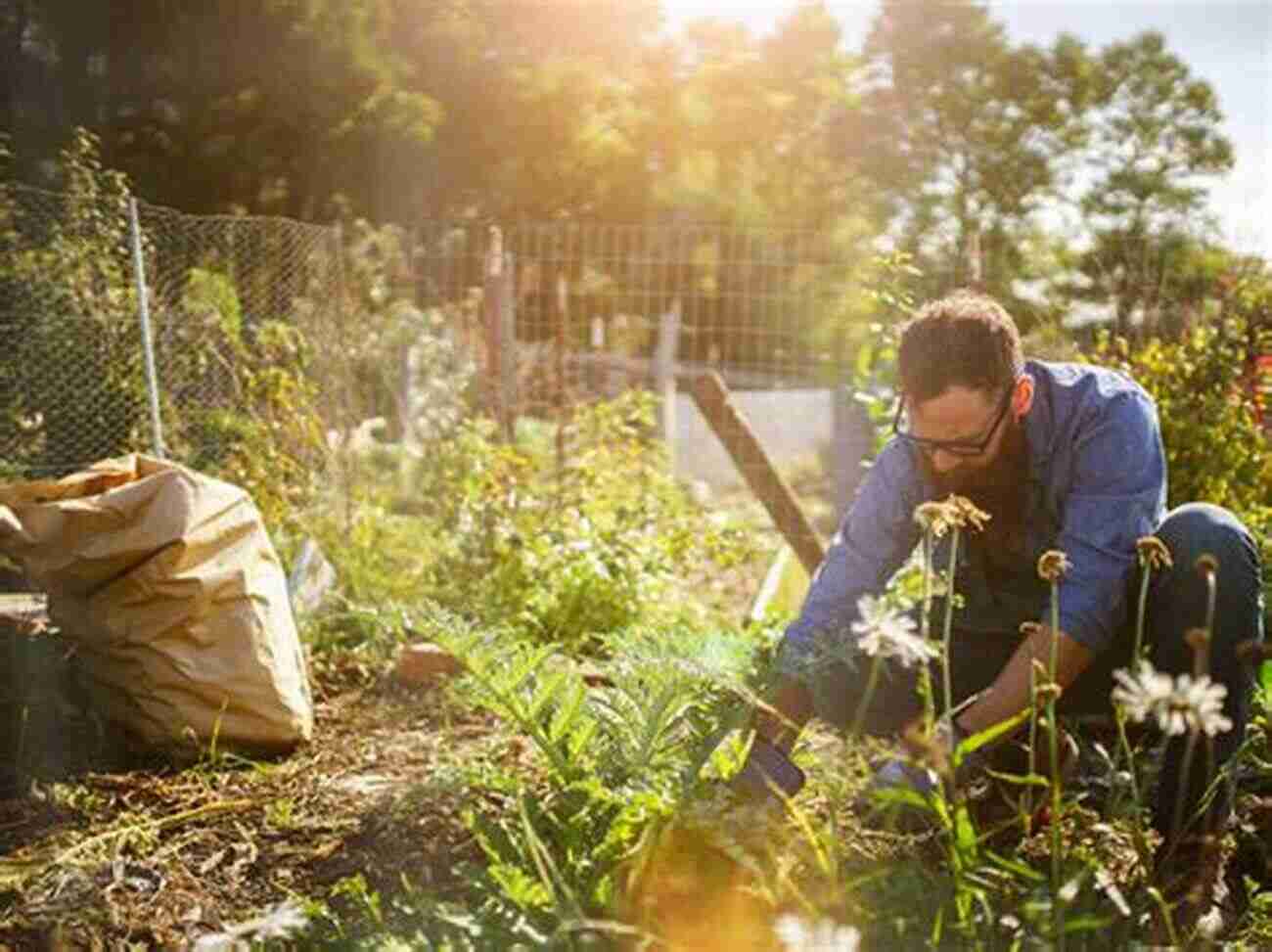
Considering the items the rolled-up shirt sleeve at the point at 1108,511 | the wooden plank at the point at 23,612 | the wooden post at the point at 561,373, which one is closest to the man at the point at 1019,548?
the rolled-up shirt sleeve at the point at 1108,511

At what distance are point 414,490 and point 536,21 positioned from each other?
1376 cm

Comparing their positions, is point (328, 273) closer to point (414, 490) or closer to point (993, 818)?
point (414, 490)

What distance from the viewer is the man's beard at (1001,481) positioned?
276cm

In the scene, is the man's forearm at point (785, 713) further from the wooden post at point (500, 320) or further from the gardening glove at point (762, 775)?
the wooden post at point (500, 320)

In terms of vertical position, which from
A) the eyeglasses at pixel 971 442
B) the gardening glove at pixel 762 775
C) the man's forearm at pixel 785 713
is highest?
the eyeglasses at pixel 971 442

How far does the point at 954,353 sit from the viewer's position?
2.54 meters

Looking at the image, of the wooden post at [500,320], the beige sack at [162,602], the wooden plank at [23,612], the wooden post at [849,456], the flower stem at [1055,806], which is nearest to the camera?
the flower stem at [1055,806]

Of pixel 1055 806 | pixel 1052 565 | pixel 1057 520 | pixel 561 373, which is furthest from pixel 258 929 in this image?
pixel 561 373

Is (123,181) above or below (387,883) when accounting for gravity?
above

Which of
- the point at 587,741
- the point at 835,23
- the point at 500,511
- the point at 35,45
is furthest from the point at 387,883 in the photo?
the point at 835,23

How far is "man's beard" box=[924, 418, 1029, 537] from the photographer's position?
9.05 feet

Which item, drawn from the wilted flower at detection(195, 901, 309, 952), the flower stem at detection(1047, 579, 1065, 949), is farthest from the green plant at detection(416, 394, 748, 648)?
the flower stem at detection(1047, 579, 1065, 949)

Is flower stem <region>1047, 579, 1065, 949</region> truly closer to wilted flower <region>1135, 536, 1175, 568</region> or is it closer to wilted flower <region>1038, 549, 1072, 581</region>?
wilted flower <region>1038, 549, 1072, 581</region>

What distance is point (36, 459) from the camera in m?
4.52
